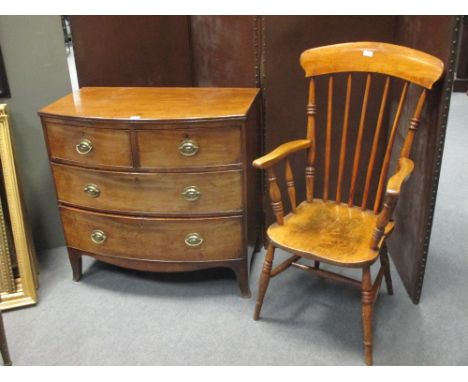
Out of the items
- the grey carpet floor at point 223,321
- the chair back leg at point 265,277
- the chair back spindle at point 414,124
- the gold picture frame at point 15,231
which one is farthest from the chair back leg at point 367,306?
the gold picture frame at point 15,231

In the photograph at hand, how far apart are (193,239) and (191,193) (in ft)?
0.71

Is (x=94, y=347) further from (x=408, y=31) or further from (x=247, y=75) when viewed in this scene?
(x=408, y=31)

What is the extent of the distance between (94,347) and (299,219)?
3.17ft

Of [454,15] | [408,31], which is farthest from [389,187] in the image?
[408,31]

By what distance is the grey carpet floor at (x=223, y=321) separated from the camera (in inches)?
74.9

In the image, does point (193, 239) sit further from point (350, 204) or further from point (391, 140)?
point (391, 140)

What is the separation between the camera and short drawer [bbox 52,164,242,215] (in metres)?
1.99

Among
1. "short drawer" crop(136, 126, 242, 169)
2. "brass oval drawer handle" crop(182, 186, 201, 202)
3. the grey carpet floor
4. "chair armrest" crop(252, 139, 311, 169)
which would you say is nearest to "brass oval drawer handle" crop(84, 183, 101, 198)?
"short drawer" crop(136, 126, 242, 169)

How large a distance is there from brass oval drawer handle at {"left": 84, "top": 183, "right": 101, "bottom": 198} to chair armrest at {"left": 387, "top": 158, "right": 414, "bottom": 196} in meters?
1.19

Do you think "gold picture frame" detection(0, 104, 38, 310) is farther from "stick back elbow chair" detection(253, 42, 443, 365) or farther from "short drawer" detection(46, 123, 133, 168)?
"stick back elbow chair" detection(253, 42, 443, 365)

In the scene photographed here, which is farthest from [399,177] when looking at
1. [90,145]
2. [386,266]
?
[90,145]

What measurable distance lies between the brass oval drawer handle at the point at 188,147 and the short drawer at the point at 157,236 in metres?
0.30

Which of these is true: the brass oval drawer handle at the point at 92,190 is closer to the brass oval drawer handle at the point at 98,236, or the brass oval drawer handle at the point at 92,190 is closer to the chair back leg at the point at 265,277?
the brass oval drawer handle at the point at 98,236

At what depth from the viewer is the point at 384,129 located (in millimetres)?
2324
